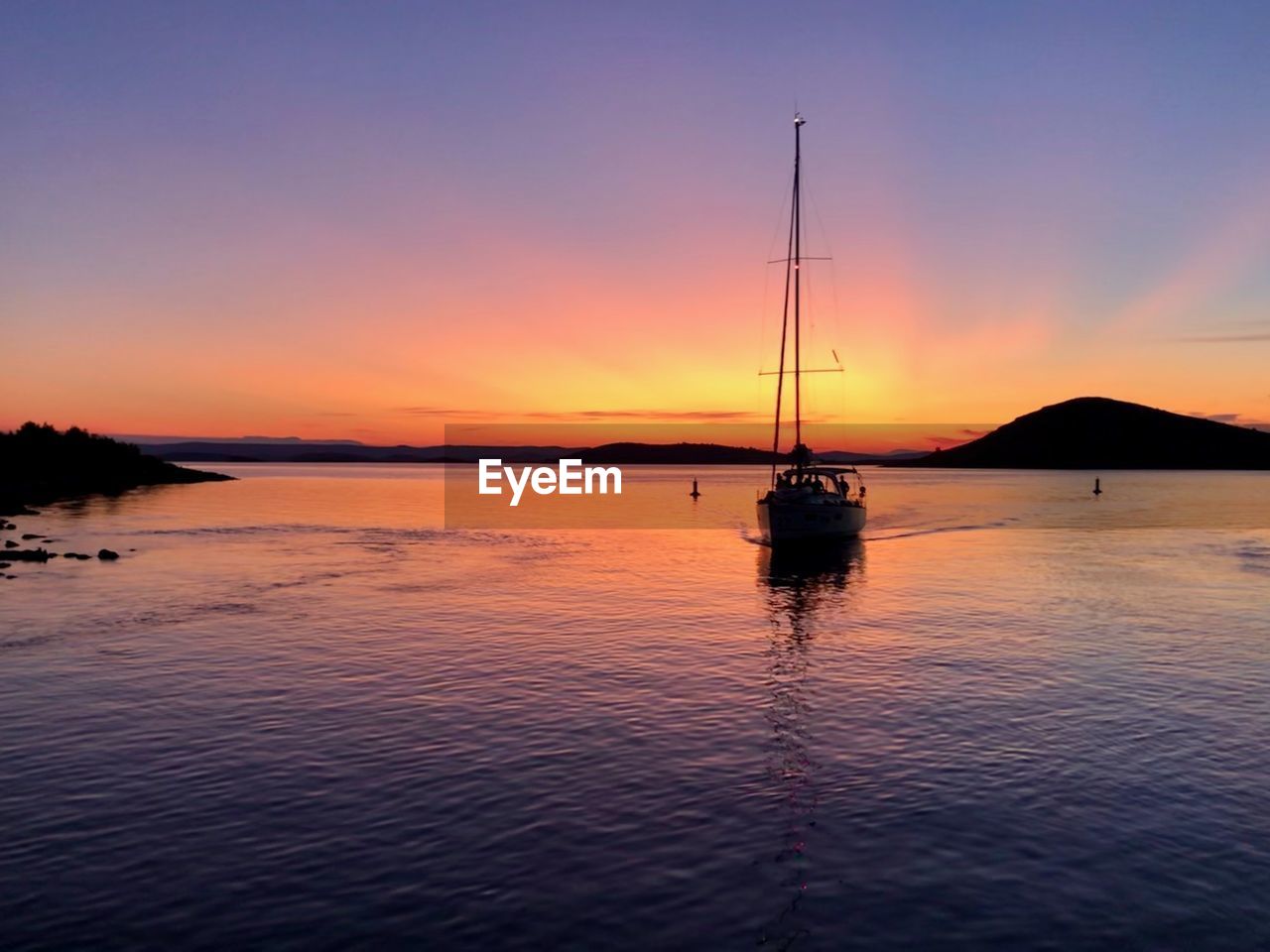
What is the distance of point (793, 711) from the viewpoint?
22.9m

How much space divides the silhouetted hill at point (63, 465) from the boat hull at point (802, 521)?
9018 centimetres

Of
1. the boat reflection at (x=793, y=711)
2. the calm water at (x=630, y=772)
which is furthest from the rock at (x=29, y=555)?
the boat reflection at (x=793, y=711)

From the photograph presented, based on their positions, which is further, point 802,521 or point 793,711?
point 802,521

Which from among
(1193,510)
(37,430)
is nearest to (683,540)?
(1193,510)

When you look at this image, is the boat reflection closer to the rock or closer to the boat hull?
the boat hull

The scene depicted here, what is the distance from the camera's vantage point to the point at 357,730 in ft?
67.7

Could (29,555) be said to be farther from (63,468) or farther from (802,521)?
(63,468)

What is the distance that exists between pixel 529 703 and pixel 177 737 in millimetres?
7824

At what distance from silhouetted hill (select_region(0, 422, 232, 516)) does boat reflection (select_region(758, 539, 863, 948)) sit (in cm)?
9781

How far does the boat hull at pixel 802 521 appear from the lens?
63781 mm

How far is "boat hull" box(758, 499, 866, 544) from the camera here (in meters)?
63.8

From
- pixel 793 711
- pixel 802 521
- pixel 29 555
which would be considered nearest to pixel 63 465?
pixel 29 555

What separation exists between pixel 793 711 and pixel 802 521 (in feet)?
140

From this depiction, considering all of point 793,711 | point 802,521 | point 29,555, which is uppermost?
point 802,521
